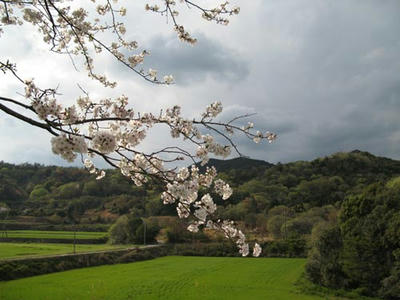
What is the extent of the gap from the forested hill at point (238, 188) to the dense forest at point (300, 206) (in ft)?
0.65

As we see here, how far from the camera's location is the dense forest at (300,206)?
23.8m

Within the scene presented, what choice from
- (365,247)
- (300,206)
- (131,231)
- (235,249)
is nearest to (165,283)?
(365,247)

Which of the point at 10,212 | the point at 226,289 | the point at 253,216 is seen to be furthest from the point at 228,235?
the point at 10,212

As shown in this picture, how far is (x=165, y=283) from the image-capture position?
27.4 meters

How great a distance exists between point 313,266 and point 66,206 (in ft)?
187

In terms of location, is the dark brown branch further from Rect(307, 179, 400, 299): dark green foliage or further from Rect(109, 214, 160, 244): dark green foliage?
Rect(109, 214, 160, 244): dark green foliage

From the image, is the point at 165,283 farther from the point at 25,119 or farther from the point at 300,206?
the point at 300,206

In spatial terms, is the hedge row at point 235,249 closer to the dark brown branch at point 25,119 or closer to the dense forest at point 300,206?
the dense forest at point 300,206

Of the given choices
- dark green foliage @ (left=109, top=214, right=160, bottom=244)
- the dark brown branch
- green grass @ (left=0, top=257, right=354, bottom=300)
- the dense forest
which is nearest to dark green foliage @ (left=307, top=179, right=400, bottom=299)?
the dense forest

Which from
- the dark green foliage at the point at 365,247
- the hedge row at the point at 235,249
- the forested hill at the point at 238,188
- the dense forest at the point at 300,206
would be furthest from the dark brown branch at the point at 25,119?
the forested hill at the point at 238,188

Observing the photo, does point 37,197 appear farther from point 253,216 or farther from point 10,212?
point 253,216

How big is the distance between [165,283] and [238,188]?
4294 centimetres

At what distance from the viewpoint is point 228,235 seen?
3441 millimetres

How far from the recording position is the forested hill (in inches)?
2562
